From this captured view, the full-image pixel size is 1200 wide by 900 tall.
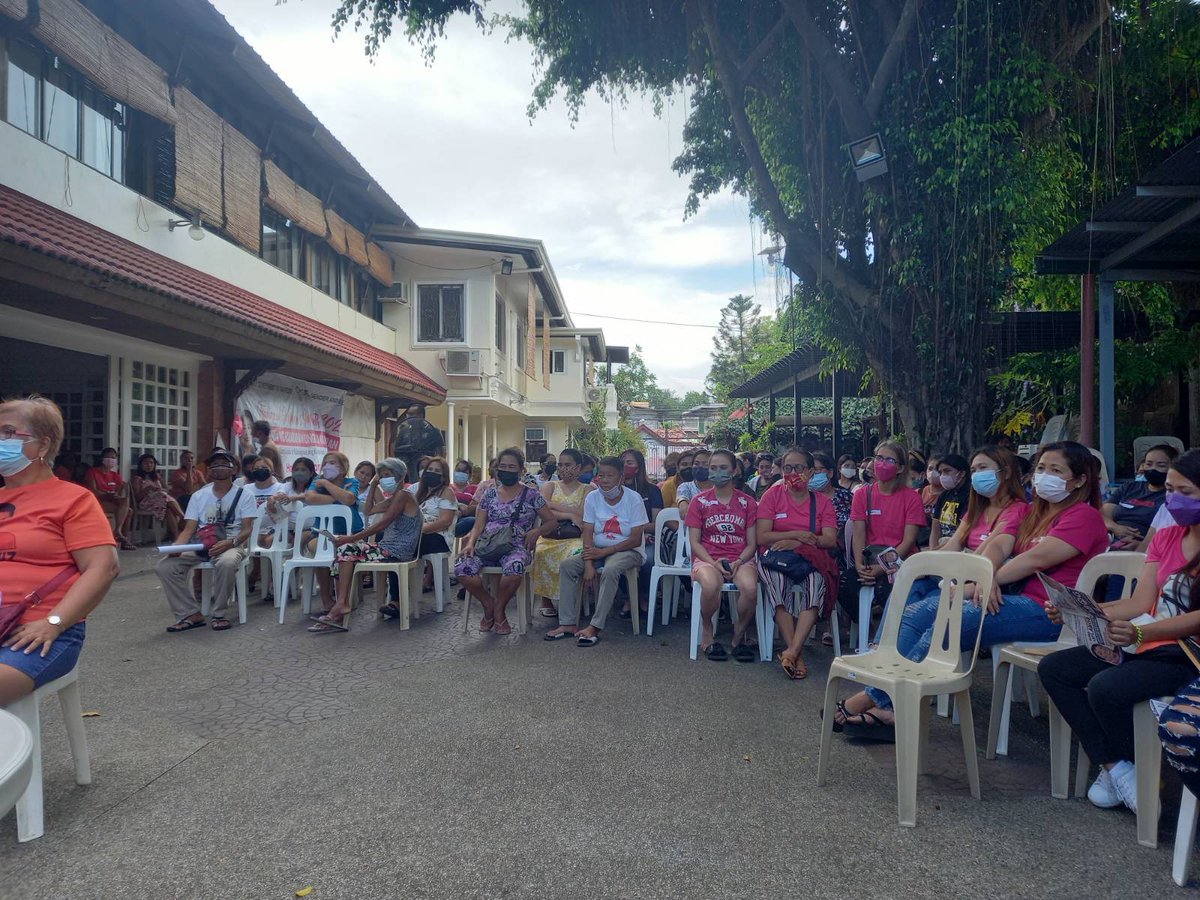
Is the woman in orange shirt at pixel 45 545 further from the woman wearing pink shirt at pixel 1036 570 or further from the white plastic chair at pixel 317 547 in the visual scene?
the white plastic chair at pixel 317 547

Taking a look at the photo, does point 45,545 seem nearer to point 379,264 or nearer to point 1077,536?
point 1077,536

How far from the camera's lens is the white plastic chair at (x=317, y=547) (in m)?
7.36

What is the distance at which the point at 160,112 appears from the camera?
1048 cm

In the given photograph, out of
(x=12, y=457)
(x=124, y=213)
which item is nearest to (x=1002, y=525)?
(x=12, y=457)

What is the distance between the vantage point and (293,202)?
14.2 meters

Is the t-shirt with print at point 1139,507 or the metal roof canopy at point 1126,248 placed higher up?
the metal roof canopy at point 1126,248

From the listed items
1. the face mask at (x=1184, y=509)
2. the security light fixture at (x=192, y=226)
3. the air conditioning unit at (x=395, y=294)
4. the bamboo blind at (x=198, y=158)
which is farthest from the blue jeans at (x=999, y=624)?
the air conditioning unit at (x=395, y=294)

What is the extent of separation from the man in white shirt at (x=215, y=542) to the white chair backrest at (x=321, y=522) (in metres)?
0.42

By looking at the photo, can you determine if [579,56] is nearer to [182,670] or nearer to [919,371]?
[919,371]

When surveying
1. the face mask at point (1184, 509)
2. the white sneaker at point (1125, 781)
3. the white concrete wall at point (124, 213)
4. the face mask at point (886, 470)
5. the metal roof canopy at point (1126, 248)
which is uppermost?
the white concrete wall at point (124, 213)

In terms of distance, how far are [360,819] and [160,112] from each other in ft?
33.7

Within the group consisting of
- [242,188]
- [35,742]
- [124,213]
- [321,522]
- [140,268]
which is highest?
[242,188]

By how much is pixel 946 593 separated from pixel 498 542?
12.6 ft

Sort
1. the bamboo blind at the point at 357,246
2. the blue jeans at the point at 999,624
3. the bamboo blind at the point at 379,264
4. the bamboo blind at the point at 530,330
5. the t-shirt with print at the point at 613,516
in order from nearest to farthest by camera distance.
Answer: the blue jeans at the point at 999,624, the t-shirt with print at the point at 613,516, the bamboo blind at the point at 357,246, the bamboo blind at the point at 379,264, the bamboo blind at the point at 530,330
